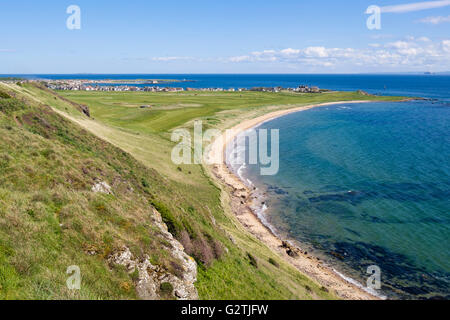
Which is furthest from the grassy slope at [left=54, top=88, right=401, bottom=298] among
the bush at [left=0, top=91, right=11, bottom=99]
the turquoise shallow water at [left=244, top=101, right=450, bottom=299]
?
→ the bush at [left=0, top=91, right=11, bottom=99]

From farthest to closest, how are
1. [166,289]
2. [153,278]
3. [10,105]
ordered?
1. [10,105]
2. [153,278]
3. [166,289]

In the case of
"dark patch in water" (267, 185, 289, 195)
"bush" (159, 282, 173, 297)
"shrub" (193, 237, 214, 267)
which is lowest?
"dark patch in water" (267, 185, 289, 195)

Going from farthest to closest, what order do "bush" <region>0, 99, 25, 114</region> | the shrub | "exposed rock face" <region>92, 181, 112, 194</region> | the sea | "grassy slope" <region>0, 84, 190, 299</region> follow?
"bush" <region>0, 99, 25, 114</region> → the sea → "exposed rock face" <region>92, 181, 112, 194</region> → the shrub → "grassy slope" <region>0, 84, 190, 299</region>

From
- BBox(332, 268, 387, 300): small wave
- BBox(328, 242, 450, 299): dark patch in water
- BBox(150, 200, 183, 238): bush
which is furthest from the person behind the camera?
BBox(328, 242, 450, 299): dark patch in water

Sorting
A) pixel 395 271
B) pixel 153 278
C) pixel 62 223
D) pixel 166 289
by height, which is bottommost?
pixel 395 271

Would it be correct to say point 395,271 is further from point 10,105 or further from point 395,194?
point 10,105

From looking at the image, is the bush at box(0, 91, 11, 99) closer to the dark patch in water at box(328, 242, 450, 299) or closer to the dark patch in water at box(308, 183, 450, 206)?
the dark patch in water at box(328, 242, 450, 299)

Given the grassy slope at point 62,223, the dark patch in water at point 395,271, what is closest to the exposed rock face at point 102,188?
the grassy slope at point 62,223

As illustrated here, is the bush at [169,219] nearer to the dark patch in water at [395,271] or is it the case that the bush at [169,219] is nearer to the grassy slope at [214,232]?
the grassy slope at [214,232]

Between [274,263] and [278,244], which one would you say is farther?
[278,244]

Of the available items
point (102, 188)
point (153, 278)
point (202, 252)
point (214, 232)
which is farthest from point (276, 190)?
point (153, 278)
